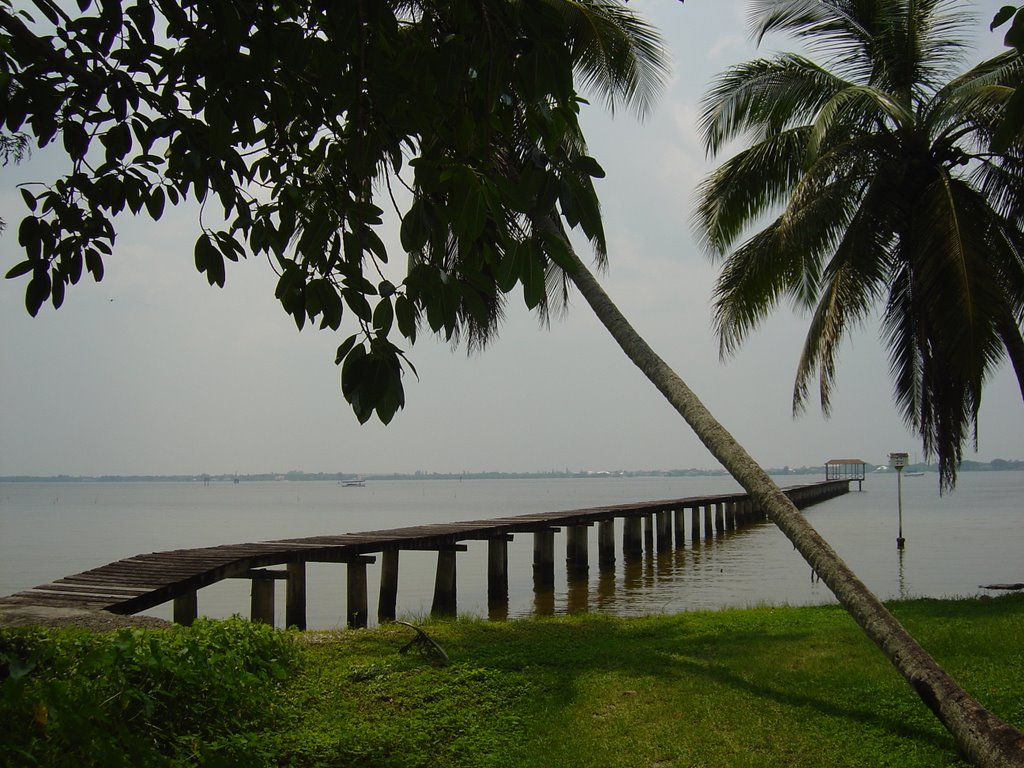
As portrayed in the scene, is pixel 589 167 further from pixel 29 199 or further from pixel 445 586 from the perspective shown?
pixel 445 586

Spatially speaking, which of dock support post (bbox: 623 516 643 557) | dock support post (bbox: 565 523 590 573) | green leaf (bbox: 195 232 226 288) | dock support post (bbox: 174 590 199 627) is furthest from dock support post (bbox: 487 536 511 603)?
green leaf (bbox: 195 232 226 288)

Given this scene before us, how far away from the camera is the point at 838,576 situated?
6.09 metres

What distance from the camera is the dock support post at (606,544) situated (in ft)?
74.0

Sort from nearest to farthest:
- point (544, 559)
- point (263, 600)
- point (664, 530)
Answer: point (263, 600) < point (544, 559) < point (664, 530)

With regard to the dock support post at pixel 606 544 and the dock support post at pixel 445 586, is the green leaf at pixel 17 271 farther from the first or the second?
the dock support post at pixel 606 544

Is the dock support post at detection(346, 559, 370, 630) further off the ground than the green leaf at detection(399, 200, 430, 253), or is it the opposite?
the green leaf at detection(399, 200, 430, 253)

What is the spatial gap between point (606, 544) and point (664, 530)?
17.0ft

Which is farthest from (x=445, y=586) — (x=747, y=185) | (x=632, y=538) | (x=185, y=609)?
(x=632, y=538)

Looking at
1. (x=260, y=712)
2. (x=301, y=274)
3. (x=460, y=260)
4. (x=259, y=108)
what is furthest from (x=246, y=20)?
(x=260, y=712)

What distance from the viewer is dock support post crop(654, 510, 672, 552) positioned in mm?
27203

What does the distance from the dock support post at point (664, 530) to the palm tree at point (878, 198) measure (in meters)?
14.0

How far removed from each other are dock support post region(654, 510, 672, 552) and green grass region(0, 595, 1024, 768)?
1829cm

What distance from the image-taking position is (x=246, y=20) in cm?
368

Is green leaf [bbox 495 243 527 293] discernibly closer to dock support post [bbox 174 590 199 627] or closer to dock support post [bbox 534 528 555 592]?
dock support post [bbox 174 590 199 627]
